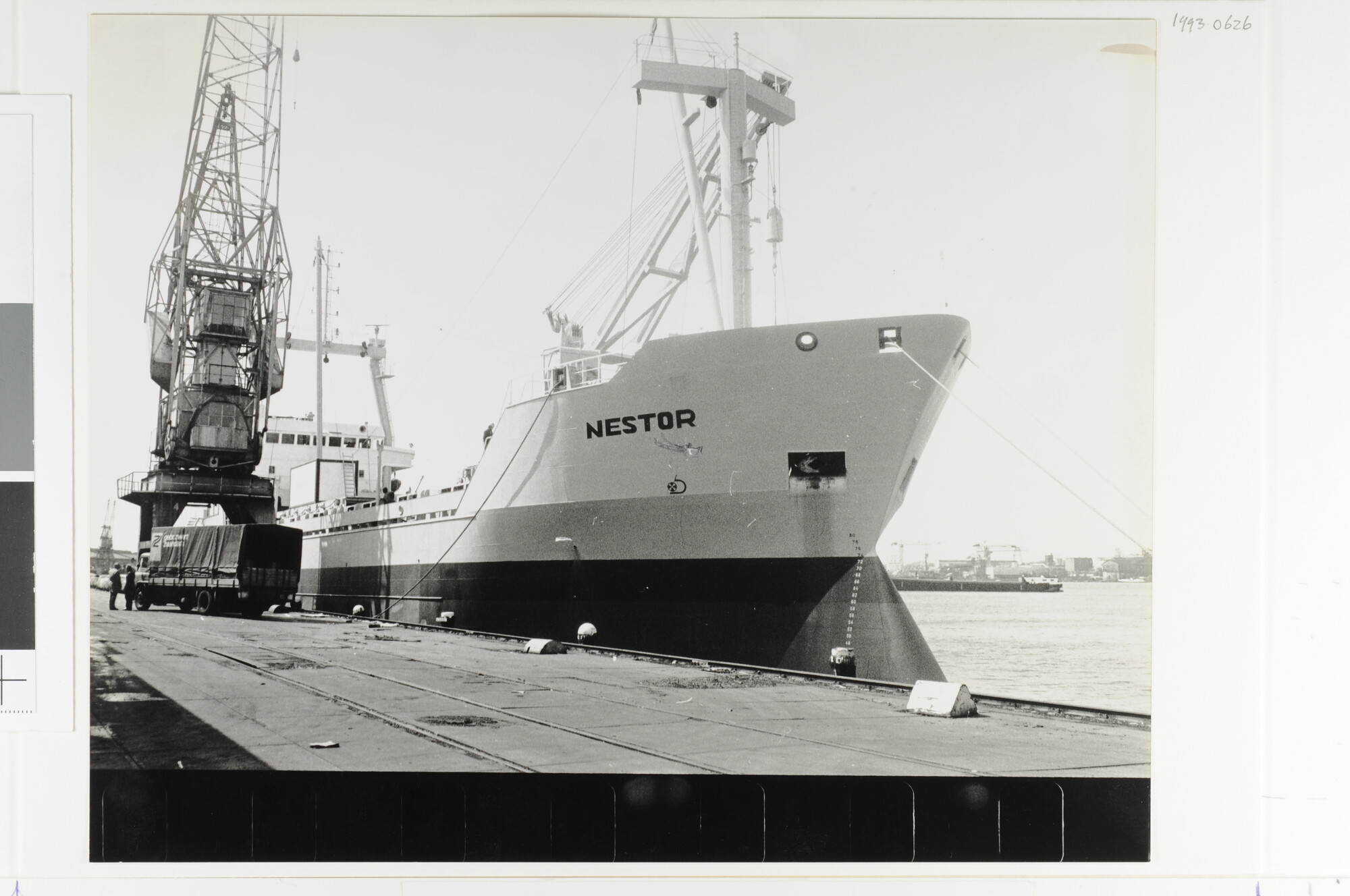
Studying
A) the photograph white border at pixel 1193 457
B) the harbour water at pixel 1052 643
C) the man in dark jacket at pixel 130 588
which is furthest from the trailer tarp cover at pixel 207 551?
the harbour water at pixel 1052 643

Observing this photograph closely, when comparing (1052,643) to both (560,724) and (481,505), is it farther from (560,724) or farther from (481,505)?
(560,724)

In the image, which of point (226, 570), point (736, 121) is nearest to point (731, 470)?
point (736, 121)

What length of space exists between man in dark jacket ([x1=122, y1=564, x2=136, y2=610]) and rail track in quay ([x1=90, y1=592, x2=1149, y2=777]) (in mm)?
1229

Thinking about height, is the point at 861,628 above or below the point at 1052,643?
above

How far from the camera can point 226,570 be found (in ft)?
32.4

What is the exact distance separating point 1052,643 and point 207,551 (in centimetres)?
1424

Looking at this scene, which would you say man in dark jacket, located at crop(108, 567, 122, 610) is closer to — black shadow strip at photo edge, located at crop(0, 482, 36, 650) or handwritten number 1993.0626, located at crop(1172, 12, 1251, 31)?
black shadow strip at photo edge, located at crop(0, 482, 36, 650)

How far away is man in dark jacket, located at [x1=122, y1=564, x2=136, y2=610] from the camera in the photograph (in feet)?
23.4

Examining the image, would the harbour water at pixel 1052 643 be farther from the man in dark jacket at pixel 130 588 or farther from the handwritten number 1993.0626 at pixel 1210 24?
the man in dark jacket at pixel 130 588

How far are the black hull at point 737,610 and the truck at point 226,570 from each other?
3749 millimetres

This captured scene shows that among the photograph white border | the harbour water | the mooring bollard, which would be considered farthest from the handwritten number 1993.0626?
the mooring bollard

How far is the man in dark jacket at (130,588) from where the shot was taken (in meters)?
7.12

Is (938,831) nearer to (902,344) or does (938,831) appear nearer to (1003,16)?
(902,344)

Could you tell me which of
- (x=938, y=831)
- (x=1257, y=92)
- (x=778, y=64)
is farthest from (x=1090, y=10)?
(x=938, y=831)
